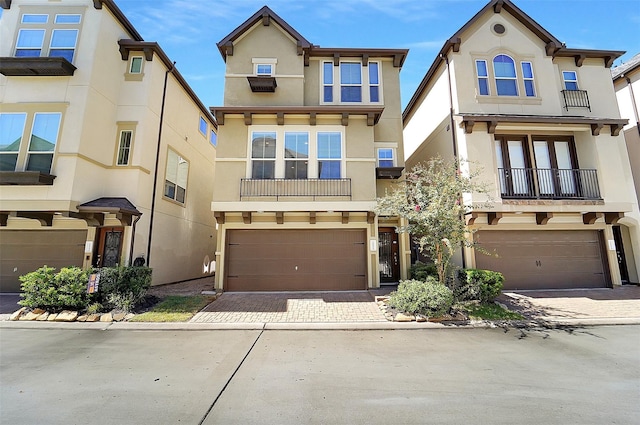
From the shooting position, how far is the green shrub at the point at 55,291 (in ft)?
25.8

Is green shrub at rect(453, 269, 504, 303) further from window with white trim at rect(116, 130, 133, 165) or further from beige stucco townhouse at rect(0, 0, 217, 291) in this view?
window with white trim at rect(116, 130, 133, 165)

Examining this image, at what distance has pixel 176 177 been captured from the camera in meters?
13.5

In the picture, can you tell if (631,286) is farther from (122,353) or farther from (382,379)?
(122,353)

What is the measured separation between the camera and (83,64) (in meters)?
10.0

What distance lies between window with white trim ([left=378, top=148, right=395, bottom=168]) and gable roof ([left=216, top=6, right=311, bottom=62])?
5582 millimetres

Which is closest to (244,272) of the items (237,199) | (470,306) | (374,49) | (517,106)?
(237,199)

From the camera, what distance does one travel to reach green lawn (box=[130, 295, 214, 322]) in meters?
7.64

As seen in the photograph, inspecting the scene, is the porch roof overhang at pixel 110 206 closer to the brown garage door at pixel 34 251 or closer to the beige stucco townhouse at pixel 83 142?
the beige stucco townhouse at pixel 83 142

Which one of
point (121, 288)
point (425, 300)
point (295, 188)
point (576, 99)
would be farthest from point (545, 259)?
point (121, 288)

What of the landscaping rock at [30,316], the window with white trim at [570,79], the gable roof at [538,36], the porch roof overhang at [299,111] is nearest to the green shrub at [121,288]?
the landscaping rock at [30,316]

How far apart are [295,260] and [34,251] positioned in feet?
33.6

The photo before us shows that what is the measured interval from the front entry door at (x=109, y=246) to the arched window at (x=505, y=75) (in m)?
16.4

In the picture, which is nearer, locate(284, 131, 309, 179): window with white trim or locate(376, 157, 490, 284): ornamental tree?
locate(376, 157, 490, 284): ornamental tree

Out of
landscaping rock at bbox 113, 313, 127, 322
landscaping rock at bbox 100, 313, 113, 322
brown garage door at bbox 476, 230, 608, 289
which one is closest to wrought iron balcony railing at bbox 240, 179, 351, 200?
landscaping rock at bbox 113, 313, 127, 322
